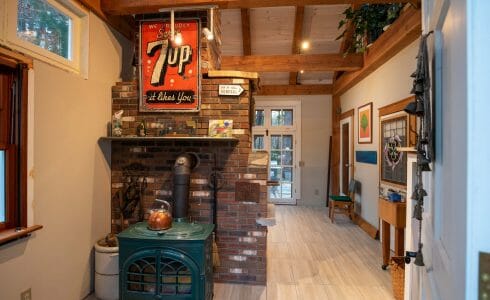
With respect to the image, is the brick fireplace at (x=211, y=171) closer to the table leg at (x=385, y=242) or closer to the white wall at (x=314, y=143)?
the table leg at (x=385, y=242)

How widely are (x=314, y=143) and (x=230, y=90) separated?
14.5 feet

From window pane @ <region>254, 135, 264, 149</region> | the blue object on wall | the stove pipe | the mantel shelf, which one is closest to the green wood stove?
the stove pipe

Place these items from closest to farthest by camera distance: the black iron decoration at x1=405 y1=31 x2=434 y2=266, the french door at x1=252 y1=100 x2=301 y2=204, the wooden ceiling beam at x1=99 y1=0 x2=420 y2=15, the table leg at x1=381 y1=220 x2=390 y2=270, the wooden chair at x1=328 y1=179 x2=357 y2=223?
the black iron decoration at x1=405 y1=31 x2=434 y2=266
the wooden ceiling beam at x1=99 y1=0 x2=420 y2=15
the table leg at x1=381 y1=220 x2=390 y2=270
the wooden chair at x1=328 y1=179 x2=357 y2=223
the french door at x1=252 y1=100 x2=301 y2=204

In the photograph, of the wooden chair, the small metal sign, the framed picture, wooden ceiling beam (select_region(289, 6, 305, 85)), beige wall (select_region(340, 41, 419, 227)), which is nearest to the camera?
the small metal sign

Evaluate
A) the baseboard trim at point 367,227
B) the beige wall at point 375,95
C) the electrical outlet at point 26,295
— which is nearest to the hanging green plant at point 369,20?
the beige wall at point 375,95

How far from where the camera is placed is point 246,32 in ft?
17.4

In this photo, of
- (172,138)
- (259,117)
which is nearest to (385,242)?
(172,138)

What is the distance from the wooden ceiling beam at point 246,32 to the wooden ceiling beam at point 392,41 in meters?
2.06

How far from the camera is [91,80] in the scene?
2666 mm

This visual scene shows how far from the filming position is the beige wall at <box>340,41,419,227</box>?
135 inches

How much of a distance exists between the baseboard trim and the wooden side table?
1.15 m

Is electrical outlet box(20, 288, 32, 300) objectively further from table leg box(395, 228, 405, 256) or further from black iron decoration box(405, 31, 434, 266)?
table leg box(395, 228, 405, 256)
